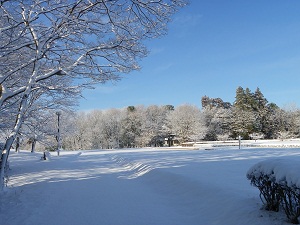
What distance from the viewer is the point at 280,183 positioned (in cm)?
430

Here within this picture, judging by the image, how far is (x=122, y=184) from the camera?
10211 millimetres

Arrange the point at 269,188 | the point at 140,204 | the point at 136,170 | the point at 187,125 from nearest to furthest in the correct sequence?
the point at 269,188
the point at 140,204
the point at 136,170
the point at 187,125

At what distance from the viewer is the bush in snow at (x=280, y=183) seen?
404 cm

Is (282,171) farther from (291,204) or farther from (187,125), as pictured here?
(187,125)

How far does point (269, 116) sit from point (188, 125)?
1863 centimetres

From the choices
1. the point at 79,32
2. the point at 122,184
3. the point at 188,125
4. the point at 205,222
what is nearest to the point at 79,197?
the point at 122,184

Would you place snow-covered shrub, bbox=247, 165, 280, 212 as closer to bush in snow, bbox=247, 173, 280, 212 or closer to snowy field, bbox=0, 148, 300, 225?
bush in snow, bbox=247, 173, 280, 212

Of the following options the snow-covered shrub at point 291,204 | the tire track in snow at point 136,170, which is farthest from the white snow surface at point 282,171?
the tire track in snow at point 136,170

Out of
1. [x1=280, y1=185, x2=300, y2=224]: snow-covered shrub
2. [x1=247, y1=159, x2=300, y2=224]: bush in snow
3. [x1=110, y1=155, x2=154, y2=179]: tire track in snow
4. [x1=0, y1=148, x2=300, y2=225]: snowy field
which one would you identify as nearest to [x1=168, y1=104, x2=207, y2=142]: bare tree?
[x1=110, y1=155, x2=154, y2=179]: tire track in snow

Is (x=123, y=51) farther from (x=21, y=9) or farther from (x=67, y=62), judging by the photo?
(x=21, y=9)

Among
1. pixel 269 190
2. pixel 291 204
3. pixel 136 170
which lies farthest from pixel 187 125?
pixel 291 204

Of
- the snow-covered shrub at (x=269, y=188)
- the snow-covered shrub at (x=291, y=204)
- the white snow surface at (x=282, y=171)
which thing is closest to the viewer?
the white snow surface at (x=282, y=171)

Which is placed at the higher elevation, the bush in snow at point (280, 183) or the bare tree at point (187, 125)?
the bare tree at point (187, 125)

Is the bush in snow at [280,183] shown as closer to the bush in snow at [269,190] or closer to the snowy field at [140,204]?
the bush in snow at [269,190]
